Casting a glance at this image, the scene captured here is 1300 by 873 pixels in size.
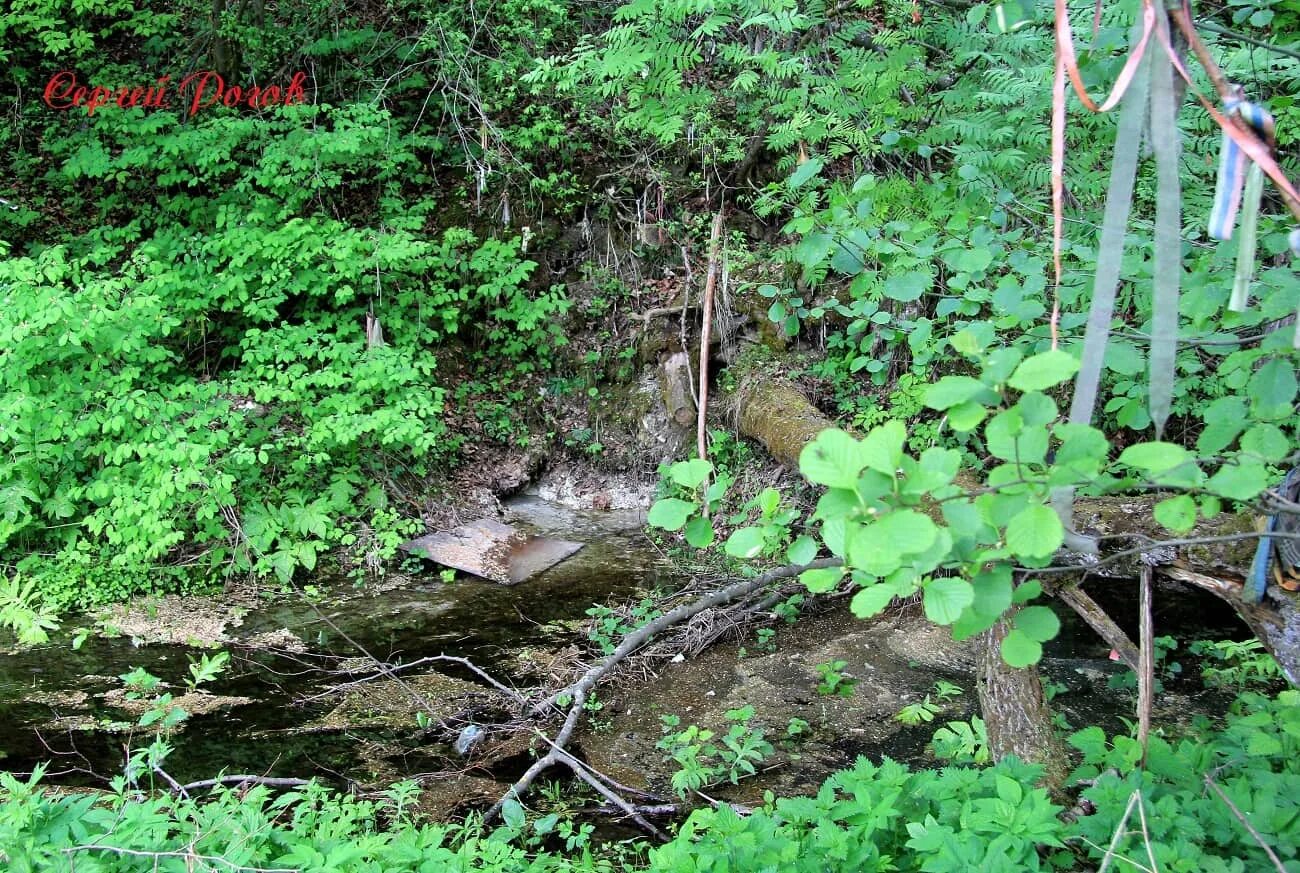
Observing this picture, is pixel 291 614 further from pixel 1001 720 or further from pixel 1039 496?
pixel 1039 496

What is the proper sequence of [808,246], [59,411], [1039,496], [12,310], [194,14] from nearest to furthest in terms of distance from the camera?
[1039,496] → [808,246] → [12,310] → [59,411] → [194,14]

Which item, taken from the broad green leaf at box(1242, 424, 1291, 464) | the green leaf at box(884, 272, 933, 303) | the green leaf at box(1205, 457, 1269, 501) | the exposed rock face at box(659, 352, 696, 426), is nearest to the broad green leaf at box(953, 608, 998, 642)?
the green leaf at box(1205, 457, 1269, 501)

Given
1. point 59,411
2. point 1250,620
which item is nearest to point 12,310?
point 59,411

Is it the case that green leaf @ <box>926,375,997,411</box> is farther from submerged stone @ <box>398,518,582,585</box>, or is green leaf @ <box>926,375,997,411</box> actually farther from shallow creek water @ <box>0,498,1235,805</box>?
submerged stone @ <box>398,518,582,585</box>

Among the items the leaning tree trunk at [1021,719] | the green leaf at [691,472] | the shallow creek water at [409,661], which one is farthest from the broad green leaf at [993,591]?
the shallow creek water at [409,661]

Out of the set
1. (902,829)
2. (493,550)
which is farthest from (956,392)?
(493,550)

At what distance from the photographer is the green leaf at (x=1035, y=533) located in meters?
1.07

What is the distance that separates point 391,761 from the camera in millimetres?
4211

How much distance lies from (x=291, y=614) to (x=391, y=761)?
6.46 feet

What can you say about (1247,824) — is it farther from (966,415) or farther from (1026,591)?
(966,415)

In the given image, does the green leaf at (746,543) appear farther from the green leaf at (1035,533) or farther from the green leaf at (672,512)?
the green leaf at (1035,533)

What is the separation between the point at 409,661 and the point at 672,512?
14.2 feet

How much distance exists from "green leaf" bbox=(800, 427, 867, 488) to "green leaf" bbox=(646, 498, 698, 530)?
0.82ft

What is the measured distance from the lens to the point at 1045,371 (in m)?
1.12
